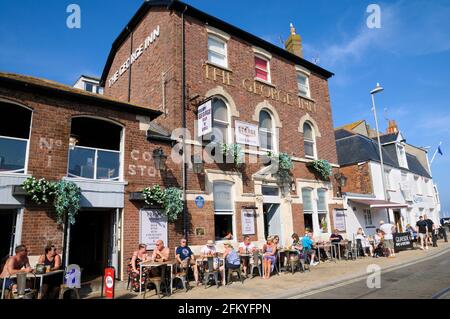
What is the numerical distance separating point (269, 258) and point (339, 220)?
7516 millimetres

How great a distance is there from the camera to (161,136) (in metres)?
10.9

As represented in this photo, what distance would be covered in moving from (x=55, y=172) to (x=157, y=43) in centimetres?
717

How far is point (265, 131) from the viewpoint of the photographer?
14.4 metres

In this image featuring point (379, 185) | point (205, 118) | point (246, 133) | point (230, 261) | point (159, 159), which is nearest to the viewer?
point (230, 261)

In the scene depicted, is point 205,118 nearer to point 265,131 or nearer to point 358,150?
point 265,131

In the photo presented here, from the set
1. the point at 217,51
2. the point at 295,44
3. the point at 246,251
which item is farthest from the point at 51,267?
the point at 295,44

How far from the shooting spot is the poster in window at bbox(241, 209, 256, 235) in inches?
489

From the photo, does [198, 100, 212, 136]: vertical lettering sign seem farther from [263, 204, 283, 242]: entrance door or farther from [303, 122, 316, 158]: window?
[303, 122, 316, 158]: window

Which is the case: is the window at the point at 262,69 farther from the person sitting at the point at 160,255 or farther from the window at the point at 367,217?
the window at the point at 367,217

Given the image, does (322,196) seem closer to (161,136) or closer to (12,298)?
(161,136)

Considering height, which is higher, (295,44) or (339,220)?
(295,44)

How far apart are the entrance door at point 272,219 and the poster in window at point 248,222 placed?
1.37 meters
